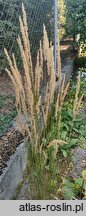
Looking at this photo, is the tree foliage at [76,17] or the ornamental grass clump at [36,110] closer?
the ornamental grass clump at [36,110]

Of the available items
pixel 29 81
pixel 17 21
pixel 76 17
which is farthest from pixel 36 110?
pixel 76 17

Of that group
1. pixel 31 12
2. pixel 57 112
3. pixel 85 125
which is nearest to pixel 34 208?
pixel 57 112

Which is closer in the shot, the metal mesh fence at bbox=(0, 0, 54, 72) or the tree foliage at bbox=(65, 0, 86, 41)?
the metal mesh fence at bbox=(0, 0, 54, 72)

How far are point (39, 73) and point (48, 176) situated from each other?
0.79 m

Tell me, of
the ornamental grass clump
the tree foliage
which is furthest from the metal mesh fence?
the ornamental grass clump

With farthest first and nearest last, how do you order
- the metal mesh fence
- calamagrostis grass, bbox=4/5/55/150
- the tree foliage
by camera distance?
the tree foliage < the metal mesh fence < calamagrostis grass, bbox=4/5/55/150

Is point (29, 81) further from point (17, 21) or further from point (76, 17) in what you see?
point (76, 17)

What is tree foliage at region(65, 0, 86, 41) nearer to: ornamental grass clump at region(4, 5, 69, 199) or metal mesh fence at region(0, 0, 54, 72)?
metal mesh fence at region(0, 0, 54, 72)

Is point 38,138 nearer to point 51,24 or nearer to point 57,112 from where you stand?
point 57,112

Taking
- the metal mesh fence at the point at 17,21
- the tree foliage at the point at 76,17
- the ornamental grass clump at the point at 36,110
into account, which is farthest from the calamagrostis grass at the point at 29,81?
the tree foliage at the point at 76,17

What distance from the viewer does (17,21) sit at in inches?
207

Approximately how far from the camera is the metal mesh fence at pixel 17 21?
197 inches

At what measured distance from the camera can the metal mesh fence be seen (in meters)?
5.01

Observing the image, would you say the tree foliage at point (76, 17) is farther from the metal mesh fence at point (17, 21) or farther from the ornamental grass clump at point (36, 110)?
the ornamental grass clump at point (36, 110)
